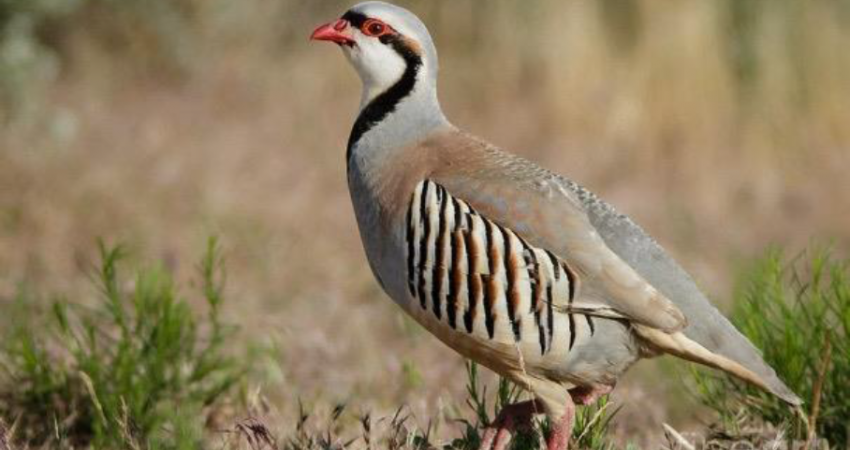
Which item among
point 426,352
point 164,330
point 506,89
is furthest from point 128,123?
point 164,330

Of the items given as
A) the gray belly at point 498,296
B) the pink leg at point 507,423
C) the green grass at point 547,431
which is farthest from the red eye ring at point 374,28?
the pink leg at point 507,423

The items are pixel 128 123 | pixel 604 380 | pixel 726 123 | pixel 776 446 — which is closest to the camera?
pixel 776 446

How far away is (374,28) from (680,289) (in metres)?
1.24

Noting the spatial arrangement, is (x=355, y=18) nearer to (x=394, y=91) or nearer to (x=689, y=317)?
(x=394, y=91)

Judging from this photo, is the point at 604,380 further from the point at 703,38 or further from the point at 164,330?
the point at 703,38

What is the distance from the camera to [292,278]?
7.80 metres

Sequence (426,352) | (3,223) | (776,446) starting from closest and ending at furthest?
1. (776,446)
2. (426,352)
3. (3,223)

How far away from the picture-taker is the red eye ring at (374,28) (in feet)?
13.7

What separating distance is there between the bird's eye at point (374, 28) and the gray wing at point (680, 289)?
2.43 ft

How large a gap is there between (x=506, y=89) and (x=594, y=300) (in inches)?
256

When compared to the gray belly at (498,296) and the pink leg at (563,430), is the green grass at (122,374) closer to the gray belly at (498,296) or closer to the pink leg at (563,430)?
the gray belly at (498,296)

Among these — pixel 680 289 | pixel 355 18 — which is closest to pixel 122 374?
pixel 355 18

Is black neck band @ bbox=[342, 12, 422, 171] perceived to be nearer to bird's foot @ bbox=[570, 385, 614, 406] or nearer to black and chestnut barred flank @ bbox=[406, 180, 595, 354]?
black and chestnut barred flank @ bbox=[406, 180, 595, 354]

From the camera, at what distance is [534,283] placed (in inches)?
146
